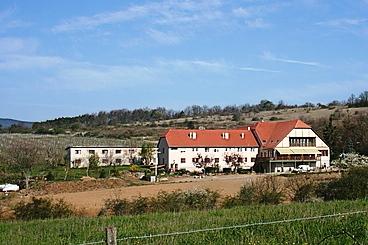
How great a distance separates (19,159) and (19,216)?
135 ft

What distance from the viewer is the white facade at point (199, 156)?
2933 inches

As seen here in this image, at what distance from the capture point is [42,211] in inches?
1027

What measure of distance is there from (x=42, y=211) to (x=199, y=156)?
49782 mm

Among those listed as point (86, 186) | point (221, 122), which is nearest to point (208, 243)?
point (86, 186)

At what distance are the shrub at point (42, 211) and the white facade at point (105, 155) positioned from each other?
5678cm

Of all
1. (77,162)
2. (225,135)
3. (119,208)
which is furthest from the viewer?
(77,162)

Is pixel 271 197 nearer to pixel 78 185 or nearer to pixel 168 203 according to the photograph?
pixel 168 203

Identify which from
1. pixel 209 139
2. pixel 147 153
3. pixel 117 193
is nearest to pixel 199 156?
pixel 209 139

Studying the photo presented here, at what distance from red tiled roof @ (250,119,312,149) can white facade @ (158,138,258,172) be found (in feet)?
6.85

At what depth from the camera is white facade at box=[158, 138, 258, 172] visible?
244ft

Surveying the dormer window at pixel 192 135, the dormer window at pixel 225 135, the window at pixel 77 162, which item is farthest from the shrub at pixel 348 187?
the window at pixel 77 162

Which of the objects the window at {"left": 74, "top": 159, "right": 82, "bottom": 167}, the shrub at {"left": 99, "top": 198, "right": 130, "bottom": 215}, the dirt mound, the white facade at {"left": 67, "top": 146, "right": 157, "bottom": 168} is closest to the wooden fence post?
the shrub at {"left": 99, "top": 198, "right": 130, "bottom": 215}

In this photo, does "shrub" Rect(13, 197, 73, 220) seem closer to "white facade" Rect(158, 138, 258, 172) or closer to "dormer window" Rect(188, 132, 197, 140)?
"white facade" Rect(158, 138, 258, 172)

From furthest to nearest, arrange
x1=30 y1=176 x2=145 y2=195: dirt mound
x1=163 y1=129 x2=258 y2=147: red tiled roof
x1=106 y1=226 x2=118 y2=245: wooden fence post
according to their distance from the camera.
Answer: x1=163 y1=129 x2=258 y2=147: red tiled roof → x1=30 y1=176 x2=145 y2=195: dirt mound → x1=106 y1=226 x2=118 y2=245: wooden fence post
